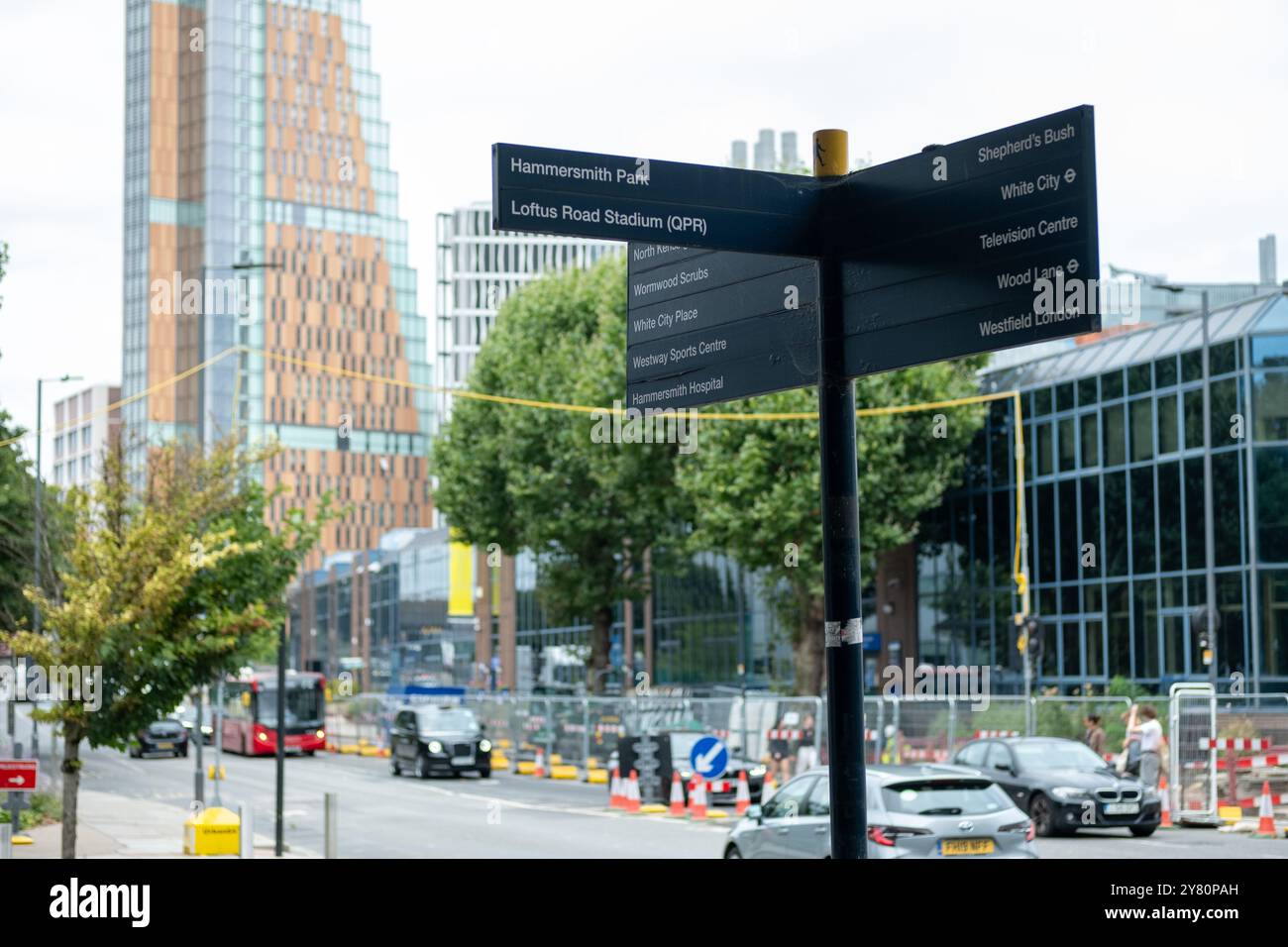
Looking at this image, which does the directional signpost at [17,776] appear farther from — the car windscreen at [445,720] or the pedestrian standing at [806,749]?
the car windscreen at [445,720]

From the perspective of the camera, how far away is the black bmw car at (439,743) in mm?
40594

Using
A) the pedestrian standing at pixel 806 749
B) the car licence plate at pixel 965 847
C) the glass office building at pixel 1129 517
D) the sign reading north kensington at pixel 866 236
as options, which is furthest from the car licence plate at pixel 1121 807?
the sign reading north kensington at pixel 866 236

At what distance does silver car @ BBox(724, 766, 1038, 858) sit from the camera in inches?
570

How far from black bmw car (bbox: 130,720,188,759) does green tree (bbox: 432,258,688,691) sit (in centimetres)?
1104

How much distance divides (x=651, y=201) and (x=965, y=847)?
34.0ft

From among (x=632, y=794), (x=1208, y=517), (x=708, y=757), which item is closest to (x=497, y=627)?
(x=1208, y=517)

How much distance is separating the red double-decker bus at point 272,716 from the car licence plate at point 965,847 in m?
41.1

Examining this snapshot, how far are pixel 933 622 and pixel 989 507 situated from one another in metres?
4.10

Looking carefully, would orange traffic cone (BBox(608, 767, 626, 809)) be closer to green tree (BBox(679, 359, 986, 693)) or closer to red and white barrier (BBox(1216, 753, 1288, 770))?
green tree (BBox(679, 359, 986, 693))

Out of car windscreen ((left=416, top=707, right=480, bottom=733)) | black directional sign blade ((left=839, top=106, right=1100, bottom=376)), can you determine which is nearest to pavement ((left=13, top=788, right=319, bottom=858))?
car windscreen ((left=416, top=707, right=480, bottom=733))

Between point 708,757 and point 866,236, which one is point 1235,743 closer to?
point 708,757

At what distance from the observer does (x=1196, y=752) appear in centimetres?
2567

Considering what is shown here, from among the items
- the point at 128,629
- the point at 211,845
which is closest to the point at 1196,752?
the point at 211,845
